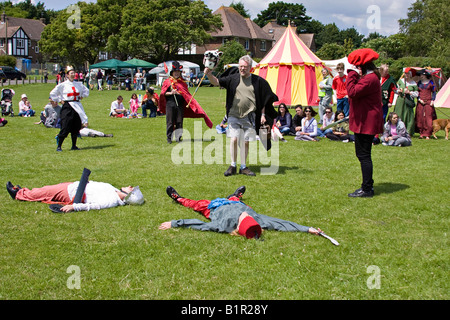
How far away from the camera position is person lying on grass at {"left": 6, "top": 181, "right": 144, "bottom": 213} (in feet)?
20.1

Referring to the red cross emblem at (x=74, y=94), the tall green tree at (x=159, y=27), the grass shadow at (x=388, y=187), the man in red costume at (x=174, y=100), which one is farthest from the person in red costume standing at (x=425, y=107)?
the tall green tree at (x=159, y=27)

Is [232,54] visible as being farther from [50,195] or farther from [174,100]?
[50,195]

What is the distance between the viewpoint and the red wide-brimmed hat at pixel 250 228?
16.4 ft

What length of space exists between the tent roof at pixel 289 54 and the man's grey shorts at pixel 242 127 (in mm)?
14964

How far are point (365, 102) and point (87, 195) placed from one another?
4453 mm

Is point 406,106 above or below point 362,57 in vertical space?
below

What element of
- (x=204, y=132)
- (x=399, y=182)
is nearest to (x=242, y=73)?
(x=399, y=182)

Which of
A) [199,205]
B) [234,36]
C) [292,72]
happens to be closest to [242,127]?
[199,205]

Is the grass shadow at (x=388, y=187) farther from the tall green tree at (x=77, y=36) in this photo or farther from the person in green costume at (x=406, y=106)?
the tall green tree at (x=77, y=36)

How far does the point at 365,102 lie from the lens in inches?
274

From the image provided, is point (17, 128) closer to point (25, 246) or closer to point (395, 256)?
point (25, 246)

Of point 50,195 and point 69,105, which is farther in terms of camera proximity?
point 69,105

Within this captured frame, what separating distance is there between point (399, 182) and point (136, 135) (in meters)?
8.20

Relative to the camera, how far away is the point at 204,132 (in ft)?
46.5
